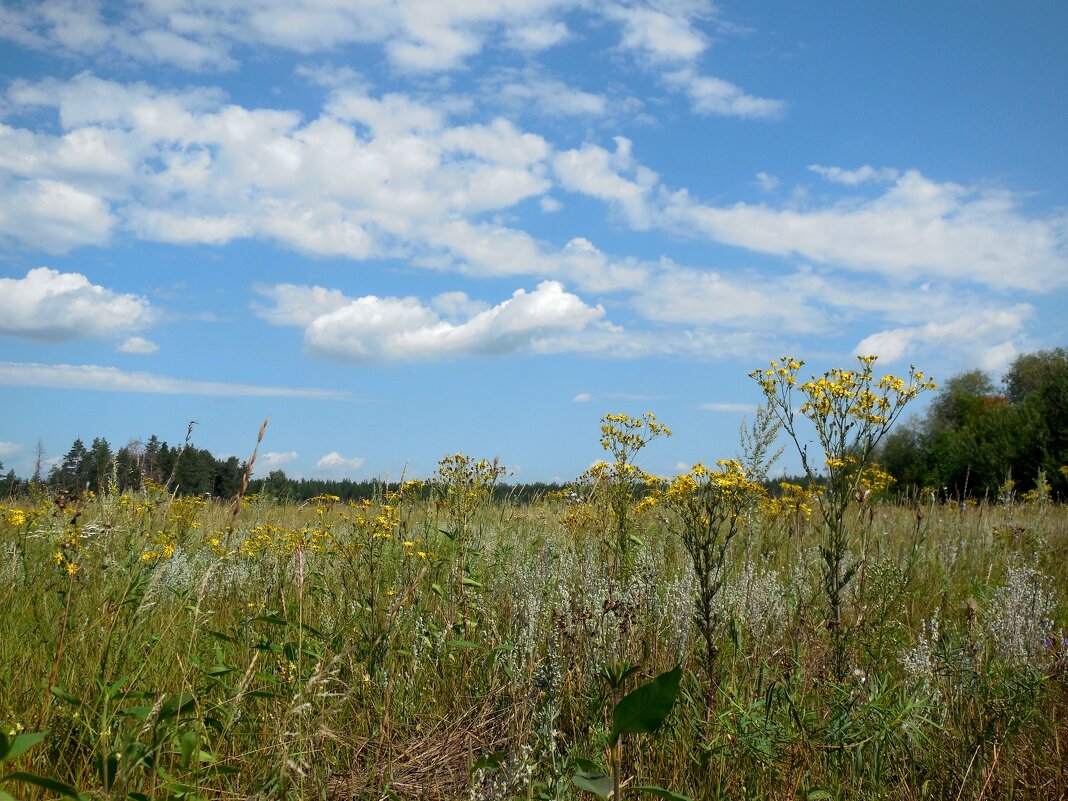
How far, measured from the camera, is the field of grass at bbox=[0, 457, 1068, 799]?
2.12m

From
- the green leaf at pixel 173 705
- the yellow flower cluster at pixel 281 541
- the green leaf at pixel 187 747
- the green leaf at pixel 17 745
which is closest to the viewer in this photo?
the green leaf at pixel 17 745

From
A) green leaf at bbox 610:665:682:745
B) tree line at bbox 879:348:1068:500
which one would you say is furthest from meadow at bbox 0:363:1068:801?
tree line at bbox 879:348:1068:500

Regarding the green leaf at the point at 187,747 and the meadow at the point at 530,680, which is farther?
the meadow at the point at 530,680

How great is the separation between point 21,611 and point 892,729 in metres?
4.01

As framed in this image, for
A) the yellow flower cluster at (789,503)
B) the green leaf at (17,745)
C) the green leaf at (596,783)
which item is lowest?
the green leaf at (596,783)

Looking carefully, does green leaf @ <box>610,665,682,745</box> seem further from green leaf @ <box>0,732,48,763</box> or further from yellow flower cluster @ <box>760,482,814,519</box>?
yellow flower cluster @ <box>760,482,814,519</box>

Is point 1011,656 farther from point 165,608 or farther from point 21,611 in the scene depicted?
point 21,611

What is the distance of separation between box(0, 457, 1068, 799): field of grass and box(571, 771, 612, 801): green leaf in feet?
0.58

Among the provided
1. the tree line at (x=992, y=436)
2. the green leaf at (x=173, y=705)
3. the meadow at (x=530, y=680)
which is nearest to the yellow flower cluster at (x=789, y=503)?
the meadow at (x=530, y=680)

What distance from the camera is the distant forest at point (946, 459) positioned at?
6.27 metres

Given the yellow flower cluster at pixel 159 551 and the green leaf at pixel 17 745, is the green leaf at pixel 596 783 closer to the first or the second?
the green leaf at pixel 17 745

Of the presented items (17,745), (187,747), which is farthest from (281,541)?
(17,745)

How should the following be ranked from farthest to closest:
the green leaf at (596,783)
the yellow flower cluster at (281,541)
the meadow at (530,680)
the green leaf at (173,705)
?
the yellow flower cluster at (281,541)
the meadow at (530,680)
the green leaf at (173,705)
the green leaf at (596,783)

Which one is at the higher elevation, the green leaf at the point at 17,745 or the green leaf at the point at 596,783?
the green leaf at the point at 17,745
